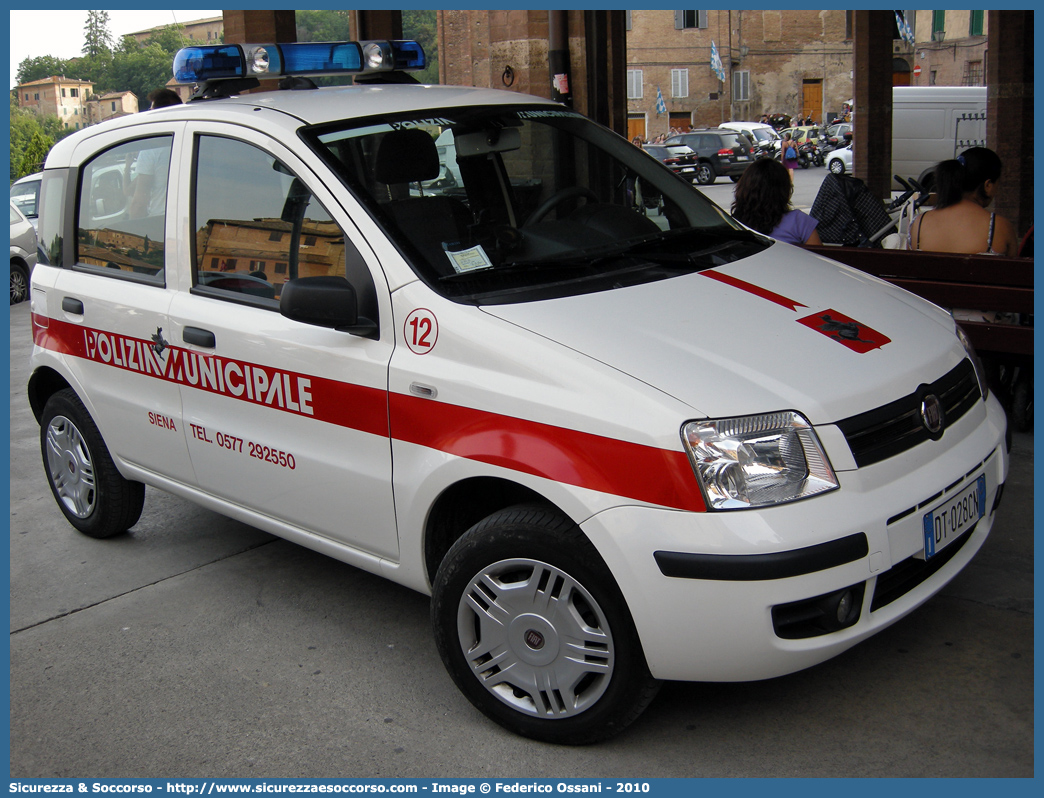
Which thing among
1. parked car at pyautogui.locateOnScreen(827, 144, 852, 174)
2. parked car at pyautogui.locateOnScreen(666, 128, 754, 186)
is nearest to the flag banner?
parked car at pyautogui.locateOnScreen(666, 128, 754, 186)

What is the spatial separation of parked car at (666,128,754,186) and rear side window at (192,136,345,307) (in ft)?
105

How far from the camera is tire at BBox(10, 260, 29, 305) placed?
14.0 meters

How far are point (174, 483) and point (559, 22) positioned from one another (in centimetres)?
846

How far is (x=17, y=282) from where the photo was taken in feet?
46.4

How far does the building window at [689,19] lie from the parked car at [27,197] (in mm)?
42911

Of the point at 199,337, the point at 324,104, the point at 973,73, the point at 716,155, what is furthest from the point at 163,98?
the point at 973,73

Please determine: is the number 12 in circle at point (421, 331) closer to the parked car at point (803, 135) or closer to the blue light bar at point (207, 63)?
the blue light bar at point (207, 63)

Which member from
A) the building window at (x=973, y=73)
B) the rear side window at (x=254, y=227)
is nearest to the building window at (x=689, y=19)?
the building window at (x=973, y=73)

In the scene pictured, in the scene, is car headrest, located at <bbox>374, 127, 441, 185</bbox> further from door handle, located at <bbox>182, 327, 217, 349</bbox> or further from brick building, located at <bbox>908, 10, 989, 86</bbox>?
brick building, located at <bbox>908, 10, 989, 86</bbox>

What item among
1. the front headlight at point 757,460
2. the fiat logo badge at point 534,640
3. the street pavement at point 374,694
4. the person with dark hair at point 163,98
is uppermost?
the person with dark hair at point 163,98

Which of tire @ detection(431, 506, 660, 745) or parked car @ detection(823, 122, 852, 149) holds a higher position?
parked car @ detection(823, 122, 852, 149)

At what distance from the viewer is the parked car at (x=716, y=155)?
34531 millimetres

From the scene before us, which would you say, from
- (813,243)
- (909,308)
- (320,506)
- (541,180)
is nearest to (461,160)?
(541,180)

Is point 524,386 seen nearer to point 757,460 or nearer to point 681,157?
point 757,460
